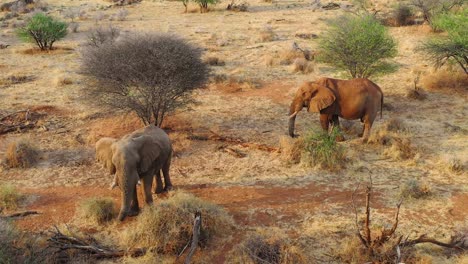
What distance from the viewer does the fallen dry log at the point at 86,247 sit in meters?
7.33

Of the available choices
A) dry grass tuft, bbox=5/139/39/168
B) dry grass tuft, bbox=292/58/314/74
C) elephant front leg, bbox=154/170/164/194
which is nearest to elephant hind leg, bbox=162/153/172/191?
elephant front leg, bbox=154/170/164/194

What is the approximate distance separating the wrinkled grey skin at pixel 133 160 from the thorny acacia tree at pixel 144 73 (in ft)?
10.1

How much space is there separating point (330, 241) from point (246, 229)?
148 centimetres

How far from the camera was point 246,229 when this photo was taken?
A: 8211 millimetres

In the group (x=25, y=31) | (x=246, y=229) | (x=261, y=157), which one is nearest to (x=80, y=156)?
(x=261, y=157)

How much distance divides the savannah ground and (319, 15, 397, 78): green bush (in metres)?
1.30

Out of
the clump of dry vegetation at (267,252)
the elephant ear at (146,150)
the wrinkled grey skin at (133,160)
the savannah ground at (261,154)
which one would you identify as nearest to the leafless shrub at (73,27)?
the savannah ground at (261,154)

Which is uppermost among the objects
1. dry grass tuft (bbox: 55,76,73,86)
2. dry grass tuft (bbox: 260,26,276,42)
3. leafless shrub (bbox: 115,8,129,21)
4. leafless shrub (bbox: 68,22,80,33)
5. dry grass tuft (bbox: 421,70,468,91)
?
leafless shrub (bbox: 115,8,129,21)

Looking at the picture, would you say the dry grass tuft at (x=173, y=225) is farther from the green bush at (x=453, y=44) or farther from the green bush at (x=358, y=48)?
the green bush at (x=453, y=44)

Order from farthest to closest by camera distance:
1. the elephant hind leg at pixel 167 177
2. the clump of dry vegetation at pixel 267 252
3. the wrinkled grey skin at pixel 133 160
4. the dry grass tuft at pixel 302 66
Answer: the dry grass tuft at pixel 302 66
the elephant hind leg at pixel 167 177
the wrinkled grey skin at pixel 133 160
the clump of dry vegetation at pixel 267 252

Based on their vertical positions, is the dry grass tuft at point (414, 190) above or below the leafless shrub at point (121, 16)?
below

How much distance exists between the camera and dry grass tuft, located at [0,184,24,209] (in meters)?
8.96

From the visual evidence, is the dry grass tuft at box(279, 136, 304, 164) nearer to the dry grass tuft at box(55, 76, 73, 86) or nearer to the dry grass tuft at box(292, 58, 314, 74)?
the dry grass tuft at box(292, 58, 314, 74)

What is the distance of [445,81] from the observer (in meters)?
16.3
